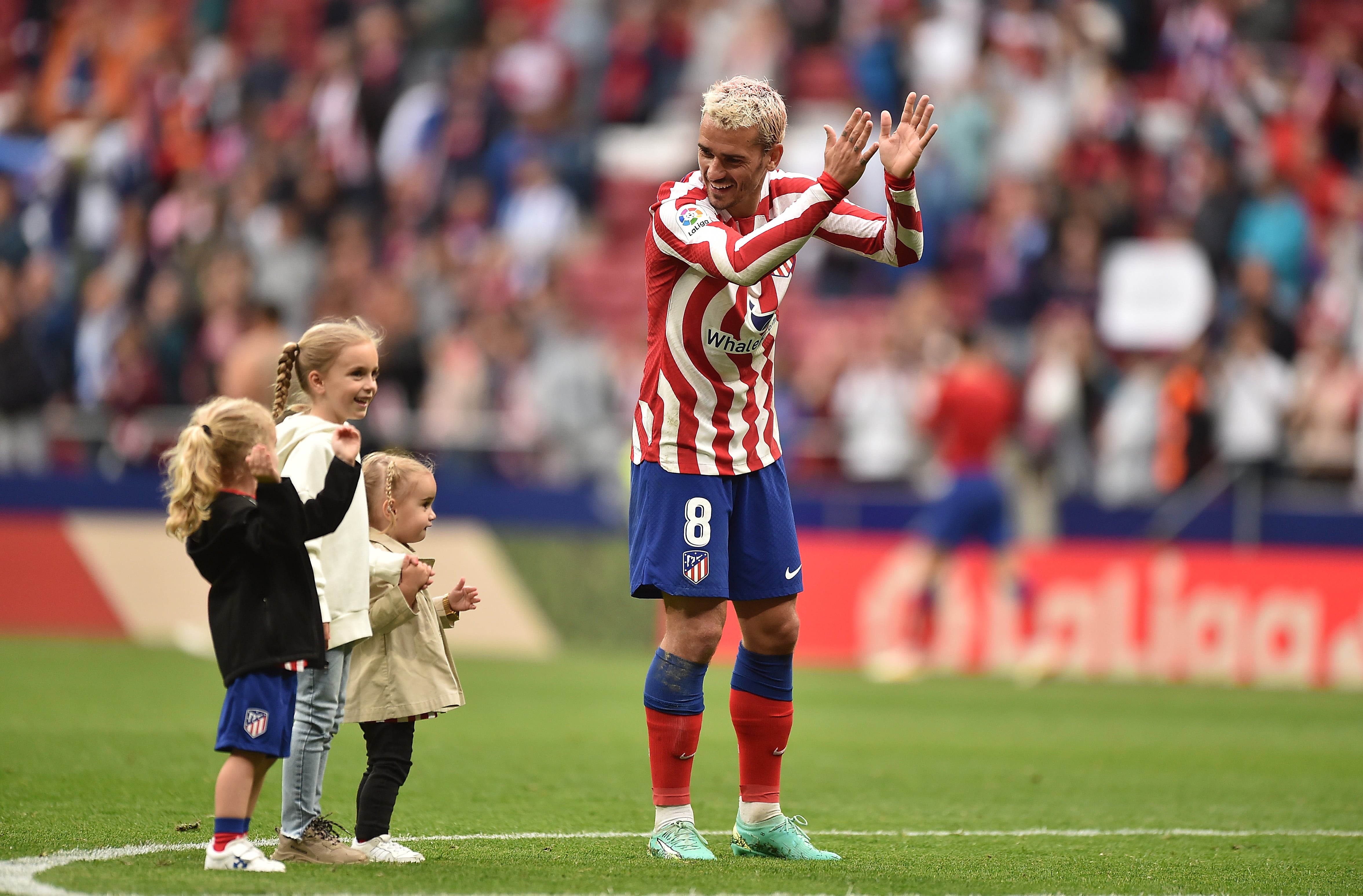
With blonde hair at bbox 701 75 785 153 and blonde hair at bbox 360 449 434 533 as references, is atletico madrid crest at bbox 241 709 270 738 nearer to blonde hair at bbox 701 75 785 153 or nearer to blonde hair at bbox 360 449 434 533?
blonde hair at bbox 360 449 434 533

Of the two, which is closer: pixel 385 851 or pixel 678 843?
pixel 385 851

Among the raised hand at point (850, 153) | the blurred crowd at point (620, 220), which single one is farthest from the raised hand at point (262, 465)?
the blurred crowd at point (620, 220)

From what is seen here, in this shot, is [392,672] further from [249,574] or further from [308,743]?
[249,574]

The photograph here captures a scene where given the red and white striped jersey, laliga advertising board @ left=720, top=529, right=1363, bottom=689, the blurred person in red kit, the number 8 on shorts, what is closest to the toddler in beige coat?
the number 8 on shorts

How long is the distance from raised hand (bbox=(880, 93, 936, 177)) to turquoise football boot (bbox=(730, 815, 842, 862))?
2.04 m

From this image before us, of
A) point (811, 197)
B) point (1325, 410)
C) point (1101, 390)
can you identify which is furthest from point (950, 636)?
point (811, 197)

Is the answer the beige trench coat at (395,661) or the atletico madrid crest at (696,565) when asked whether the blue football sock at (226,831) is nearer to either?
the beige trench coat at (395,661)

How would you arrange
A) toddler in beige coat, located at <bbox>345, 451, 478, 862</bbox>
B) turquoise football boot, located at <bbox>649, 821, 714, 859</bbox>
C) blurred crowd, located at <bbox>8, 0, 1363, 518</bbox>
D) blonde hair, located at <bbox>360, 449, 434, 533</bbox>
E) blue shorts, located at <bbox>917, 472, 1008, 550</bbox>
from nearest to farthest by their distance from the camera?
toddler in beige coat, located at <bbox>345, 451, 478, 862</bbox>
turquoise football boot, located at <bbox>649, 821, 714, 859</bbox>
blonde hair, located at <bbox>360, 449, 434, 533</bbox>
blue shorts, located at <bbox>917, 472, 1008, 550</bbox>
blurred crowd, located at <bbox>8, 0, 1363, 518</bbox>

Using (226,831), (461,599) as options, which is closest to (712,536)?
(461,599)

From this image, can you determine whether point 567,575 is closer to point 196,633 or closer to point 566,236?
point 196,633

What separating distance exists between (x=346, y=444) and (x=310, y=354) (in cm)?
47

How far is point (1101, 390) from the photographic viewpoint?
1476cm

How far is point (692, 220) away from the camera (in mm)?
5402

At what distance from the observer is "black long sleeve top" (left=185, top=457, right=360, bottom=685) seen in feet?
16.0
